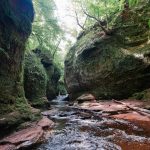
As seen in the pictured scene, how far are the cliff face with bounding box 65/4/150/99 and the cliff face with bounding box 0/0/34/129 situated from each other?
22.7ft

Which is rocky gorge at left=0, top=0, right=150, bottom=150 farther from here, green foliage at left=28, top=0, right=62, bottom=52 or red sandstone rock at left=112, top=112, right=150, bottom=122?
green foliage at left=28, top=0, right=62, bottom=52

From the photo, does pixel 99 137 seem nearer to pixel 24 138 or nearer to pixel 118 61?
pixel 24 138

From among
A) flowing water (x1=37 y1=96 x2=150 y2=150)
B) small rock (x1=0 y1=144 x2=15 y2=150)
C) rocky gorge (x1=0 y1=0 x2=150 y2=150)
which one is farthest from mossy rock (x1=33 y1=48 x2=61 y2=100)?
small rock (x1=0 y1=144 x2=15 y2=150)

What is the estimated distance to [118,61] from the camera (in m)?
13.9

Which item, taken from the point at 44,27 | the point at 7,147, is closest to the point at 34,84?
the point at 44,27

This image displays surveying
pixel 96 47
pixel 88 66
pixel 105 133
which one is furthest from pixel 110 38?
pixel 105 133

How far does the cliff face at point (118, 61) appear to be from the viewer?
13076 millimetres

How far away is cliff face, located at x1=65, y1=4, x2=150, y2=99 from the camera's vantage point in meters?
13.1

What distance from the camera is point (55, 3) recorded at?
A: 2416cm

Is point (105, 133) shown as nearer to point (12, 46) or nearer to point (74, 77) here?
point (12, 46)

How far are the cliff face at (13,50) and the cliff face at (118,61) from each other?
6904 millimetres

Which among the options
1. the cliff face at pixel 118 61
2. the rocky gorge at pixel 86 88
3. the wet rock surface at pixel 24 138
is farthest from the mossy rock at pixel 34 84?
the wet rock surface at pixel 24 138

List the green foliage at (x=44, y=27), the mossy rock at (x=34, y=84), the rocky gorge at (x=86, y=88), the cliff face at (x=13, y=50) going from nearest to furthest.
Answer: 1. the rocky gorge at (x=86, y=88)
2. the cliff face at (x=13, y=50)
3. the mossy rock at (x=34, y=84)
4. the green foliage at (x=44, y=27)

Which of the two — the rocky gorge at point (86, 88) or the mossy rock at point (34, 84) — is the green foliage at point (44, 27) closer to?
the rocky gorge at point (86, 88)
